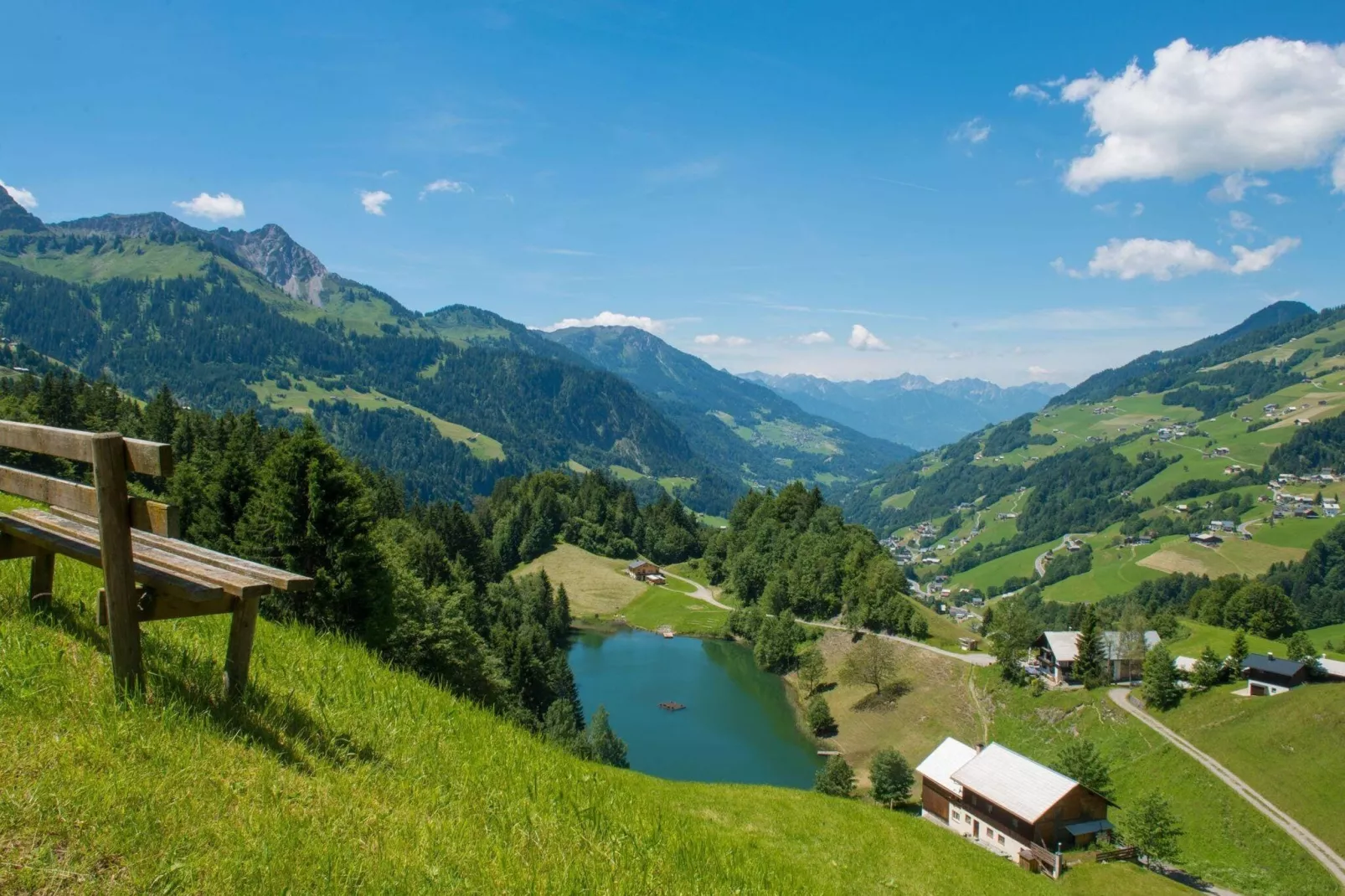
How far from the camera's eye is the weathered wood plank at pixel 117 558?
540cm

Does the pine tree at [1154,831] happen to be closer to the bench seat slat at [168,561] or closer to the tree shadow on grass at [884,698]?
the tree shadow on grass at [884,698]

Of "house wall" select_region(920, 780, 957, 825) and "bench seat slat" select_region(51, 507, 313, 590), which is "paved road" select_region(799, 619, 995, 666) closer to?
"house wall" select_region(920, 780, 957, 825)

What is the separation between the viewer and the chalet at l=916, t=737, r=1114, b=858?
35.8 metres

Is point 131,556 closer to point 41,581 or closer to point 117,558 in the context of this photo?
point 117,558

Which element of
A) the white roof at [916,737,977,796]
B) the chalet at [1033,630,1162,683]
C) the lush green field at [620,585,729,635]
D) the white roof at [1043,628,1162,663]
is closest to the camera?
the white roof at [916,737,977,796]

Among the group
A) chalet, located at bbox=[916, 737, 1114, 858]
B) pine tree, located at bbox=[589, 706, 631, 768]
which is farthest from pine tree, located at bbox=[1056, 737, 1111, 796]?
pine tree, located at bbox=[589, 706, 631, 768]

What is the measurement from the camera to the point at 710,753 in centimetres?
5738

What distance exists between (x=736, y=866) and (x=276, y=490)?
2347 cm

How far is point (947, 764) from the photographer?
42.6 metres

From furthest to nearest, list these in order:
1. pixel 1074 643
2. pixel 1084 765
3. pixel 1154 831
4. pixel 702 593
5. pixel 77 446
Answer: pixel 702 593, pixel 1074 643, pixel 1084 765, pixel 1154 831, pixel 77 446

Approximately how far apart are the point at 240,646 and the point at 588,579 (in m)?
111

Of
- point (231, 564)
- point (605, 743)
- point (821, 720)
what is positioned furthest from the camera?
point (821, 720)

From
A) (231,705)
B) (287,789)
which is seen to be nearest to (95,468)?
(231,705)

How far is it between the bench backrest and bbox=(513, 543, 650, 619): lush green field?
100380mm
